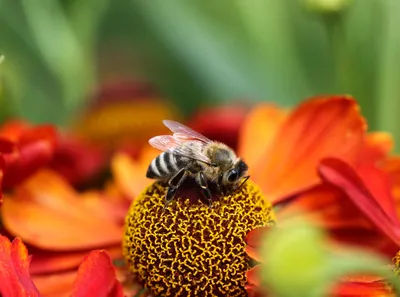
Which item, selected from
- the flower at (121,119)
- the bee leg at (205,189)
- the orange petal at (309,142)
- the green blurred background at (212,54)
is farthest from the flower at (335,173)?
the flower at (121,119)

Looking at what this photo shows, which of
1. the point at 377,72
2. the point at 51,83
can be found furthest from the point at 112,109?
the point at 377,72

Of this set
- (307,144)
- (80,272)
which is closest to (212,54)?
(307,144)

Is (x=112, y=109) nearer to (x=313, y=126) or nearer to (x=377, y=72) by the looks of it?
(x=377, y=72)

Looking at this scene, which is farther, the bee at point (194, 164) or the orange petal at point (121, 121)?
the orange petal at point (121, 121)

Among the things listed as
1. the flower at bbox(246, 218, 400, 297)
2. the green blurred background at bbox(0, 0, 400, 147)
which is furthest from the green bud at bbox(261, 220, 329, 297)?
the green blurred background at bbox(0, 0, 400, 147)

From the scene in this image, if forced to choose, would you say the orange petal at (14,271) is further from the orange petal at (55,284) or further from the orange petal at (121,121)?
the orange petal at (121,121)
